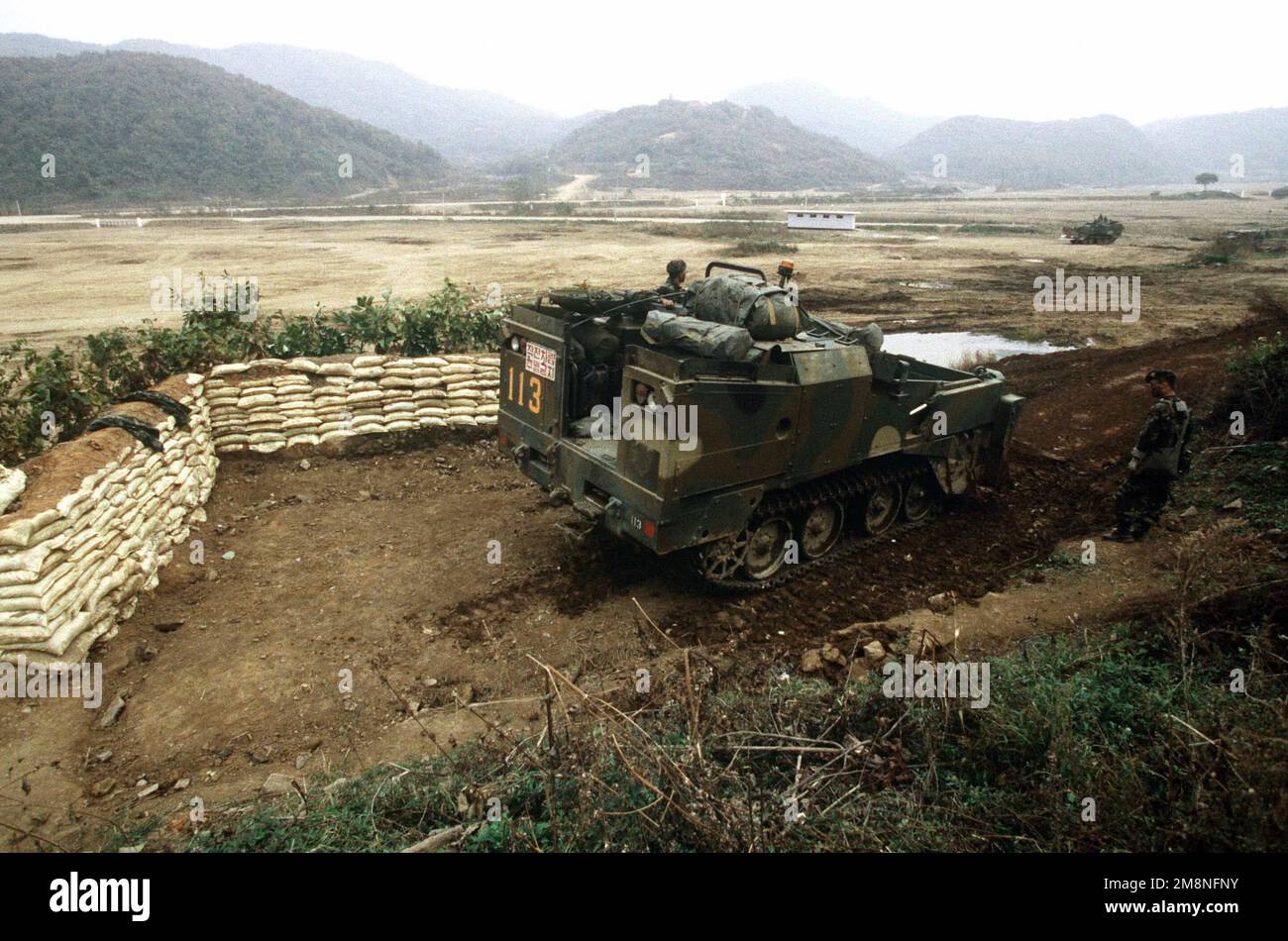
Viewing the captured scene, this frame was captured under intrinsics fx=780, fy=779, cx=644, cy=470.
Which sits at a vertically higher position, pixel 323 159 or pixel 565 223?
pixel 323 159

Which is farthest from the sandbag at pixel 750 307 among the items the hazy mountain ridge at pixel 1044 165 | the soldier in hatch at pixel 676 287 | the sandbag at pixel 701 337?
the hazy mountain ridge at pixel 1044 165

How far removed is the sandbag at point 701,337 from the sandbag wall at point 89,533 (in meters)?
4.25

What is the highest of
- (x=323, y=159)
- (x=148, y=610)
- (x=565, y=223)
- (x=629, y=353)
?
(x=323, y=159)

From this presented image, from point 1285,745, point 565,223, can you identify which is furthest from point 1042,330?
point 565,223

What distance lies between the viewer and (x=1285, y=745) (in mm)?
2912

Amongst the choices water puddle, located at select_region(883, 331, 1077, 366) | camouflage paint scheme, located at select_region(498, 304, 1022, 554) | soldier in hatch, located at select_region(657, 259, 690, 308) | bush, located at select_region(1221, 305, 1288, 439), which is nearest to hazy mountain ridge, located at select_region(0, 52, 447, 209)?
water puddle, located at select_region(883, 331, 1077, 366)

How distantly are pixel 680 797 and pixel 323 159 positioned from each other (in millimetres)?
90048

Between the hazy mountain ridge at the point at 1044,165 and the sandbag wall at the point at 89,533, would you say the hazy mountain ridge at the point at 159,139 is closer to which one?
the sandbag wall at the point at 89,533

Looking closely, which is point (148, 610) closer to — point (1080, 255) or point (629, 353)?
point (629, 353)

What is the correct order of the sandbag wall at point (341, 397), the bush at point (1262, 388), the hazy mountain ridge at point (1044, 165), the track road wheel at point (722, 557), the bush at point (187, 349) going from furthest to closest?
the hazy mountain ridge at point (1044, 165) < the sandbag wall at point (341, 397) < the bush at point (1262, 388) < the bush at point (187, 349) < the track road wheel at point (722, 557)

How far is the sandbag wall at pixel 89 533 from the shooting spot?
4879 mm

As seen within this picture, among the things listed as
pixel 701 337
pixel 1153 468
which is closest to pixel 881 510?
pixel 1153 468

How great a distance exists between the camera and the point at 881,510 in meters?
7.93

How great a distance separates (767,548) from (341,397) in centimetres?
539
